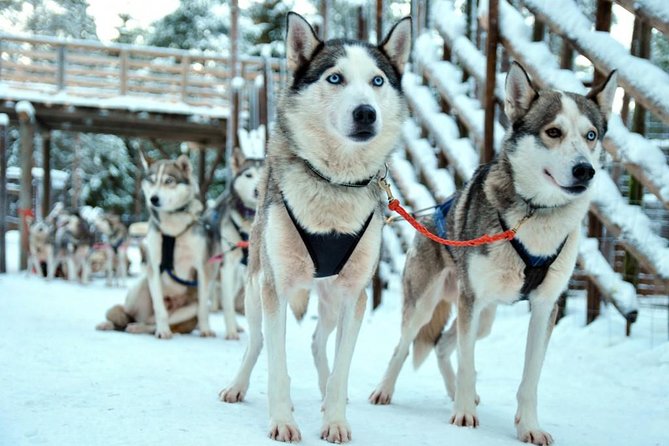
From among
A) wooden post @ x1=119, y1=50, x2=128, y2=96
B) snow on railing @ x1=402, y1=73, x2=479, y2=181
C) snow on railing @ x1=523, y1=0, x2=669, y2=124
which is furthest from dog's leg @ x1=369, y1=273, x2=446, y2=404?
wooden post @ x1=119, y1=50, x2=128, y2=96

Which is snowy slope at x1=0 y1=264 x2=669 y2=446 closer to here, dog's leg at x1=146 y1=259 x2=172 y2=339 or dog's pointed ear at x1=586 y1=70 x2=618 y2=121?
dog's leg at x1=146 y1=259 x2=172 y2=339

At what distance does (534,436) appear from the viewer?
8.95ft

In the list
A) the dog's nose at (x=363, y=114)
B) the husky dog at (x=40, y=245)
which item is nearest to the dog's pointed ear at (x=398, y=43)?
the dog's nose at (x=363, y=114)

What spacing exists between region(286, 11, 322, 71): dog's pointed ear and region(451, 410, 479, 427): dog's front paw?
5.93 feet

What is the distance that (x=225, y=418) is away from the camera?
2.75m

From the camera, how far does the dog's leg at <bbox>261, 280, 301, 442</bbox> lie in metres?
2.51

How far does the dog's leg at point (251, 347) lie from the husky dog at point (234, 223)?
8.74ft

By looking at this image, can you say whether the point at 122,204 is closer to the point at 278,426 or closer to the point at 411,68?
the point at 411,68

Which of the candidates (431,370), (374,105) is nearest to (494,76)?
(431,370)

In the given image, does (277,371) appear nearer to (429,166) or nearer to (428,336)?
(428,336)

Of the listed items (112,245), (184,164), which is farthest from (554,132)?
(112,245)

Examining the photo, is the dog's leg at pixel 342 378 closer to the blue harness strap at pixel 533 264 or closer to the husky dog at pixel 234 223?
the blue harness strap at pixel 533 264

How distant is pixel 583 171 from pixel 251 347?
6.03 feet

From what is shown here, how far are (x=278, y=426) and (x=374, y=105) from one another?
1396 mm
